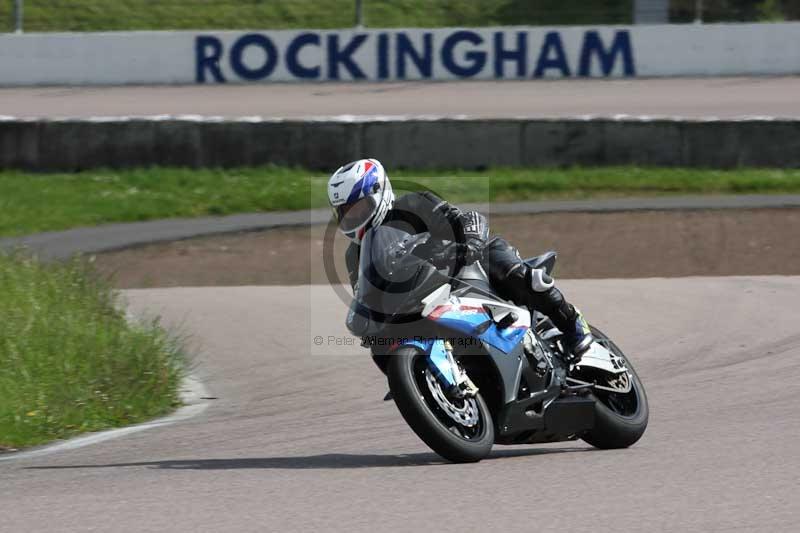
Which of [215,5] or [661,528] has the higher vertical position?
[215,5]

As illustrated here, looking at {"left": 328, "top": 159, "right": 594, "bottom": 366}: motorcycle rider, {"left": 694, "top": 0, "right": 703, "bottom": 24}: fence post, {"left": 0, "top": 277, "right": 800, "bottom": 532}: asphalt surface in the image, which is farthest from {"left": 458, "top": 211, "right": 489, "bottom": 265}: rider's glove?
{"left": 694, "top": 0, "right": 703, "bottom": 24}: fence post

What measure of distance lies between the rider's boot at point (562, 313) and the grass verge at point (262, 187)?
32.4 feet

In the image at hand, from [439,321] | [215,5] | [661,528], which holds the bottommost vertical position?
[661,528]

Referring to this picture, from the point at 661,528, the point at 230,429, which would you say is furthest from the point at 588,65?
the point at 661,528

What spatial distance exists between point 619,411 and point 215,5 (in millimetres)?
20688

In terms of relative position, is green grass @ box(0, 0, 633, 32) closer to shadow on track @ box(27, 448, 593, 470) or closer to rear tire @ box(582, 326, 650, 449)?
rear tire @ box(582, 326, 650, 449)

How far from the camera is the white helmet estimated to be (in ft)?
19.2

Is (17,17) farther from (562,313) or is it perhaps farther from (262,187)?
(562,313)

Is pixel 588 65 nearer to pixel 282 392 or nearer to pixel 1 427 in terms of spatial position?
pixel 282 392

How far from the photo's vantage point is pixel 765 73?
999 inches

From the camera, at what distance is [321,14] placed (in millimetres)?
26000

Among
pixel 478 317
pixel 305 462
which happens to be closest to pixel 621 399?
pixel 478 317

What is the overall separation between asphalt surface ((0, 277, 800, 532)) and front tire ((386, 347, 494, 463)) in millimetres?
112

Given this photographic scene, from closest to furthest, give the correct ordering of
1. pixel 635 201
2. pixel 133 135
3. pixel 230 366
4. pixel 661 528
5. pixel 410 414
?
1. pixel 661 528
2. pixel 410 414
3. pixel 230 366
4. pixel 635 201
5. pixel 133 135
